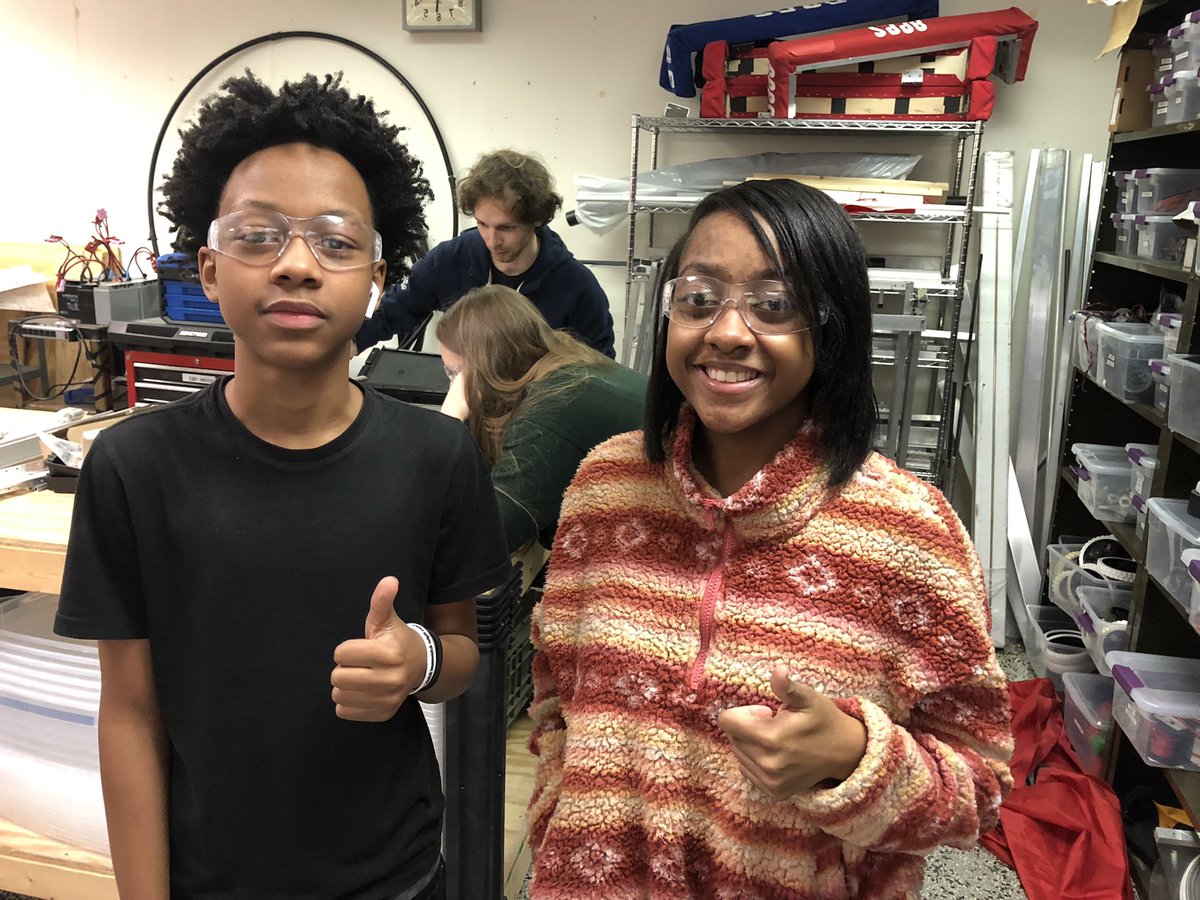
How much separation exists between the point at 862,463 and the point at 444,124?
304 centimetres

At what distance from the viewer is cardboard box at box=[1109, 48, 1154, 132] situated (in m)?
2.37

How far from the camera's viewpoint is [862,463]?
82cm

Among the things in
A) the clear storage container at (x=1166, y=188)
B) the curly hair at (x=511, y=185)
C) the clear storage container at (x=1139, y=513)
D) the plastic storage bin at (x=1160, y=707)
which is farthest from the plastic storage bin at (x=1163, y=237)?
the curly hair at (x=511, y=185)

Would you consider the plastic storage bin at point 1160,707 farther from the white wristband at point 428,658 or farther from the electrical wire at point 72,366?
the electrical wire at point 72,366

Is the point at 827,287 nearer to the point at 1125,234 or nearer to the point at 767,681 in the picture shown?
the point at 767,681

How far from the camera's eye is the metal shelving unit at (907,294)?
9.11ft

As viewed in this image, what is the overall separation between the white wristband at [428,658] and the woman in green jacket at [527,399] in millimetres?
659

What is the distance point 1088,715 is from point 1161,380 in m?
0.83

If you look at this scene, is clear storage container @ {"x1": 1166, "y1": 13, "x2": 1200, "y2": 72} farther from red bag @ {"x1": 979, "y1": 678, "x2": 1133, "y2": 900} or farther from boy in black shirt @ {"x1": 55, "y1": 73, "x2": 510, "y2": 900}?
boy in black shirt @ {"x1": 55, "y1": 73, "x2": 510, "y2": 900}

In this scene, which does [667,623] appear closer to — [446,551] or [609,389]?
[446,551]

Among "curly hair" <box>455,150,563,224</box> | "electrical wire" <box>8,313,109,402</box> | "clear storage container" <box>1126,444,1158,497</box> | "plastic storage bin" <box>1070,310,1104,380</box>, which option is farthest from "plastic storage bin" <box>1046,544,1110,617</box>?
"electrical wire" <box>8,313,109,402</box>

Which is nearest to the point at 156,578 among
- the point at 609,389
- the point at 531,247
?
the point at 609,389

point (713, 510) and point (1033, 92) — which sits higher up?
point (1033, 92)


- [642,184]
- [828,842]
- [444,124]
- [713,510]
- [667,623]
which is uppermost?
[444,124]
